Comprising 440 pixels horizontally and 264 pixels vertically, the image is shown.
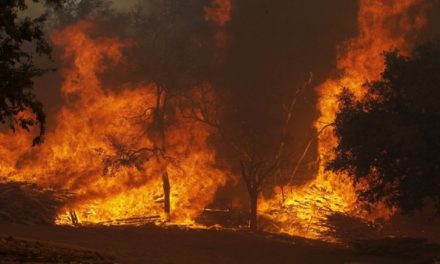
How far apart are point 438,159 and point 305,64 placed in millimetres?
16641

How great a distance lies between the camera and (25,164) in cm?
3347

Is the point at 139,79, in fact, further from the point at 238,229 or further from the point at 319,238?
the point at 319,238

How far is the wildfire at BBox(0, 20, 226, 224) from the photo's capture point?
104 ft

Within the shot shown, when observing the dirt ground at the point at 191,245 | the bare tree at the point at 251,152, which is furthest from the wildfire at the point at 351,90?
the dirt ground at the point at 191,245

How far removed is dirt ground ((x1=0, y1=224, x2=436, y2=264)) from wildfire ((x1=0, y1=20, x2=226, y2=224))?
5.38m

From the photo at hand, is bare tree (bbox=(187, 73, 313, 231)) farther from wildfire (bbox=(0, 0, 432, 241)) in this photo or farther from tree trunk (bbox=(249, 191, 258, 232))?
wildfire (bbox=(0, 0, 432, 241))

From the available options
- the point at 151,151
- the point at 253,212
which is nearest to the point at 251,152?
the point at 253,212

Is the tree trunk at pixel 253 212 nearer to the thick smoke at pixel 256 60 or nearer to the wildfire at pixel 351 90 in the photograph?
the wildfire at pixel 351 90

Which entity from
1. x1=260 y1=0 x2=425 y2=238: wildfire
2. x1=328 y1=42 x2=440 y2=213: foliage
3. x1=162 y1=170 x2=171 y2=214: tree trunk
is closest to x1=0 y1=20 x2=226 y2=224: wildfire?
x1=162 y1=170 x2=171 y2=214: tree trunk

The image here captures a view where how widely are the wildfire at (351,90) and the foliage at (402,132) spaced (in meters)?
7.90

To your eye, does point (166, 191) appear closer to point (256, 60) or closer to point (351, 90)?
point (256, 60)

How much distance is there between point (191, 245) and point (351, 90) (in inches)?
578

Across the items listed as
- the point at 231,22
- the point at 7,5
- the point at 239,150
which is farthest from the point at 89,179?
the point at 7,5

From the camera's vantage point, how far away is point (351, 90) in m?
31.1
